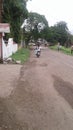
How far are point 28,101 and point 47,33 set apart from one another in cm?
7927

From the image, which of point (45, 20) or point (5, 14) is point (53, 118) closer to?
point (5, 14)

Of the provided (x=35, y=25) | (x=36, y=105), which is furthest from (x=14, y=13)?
(x=35, y=25)

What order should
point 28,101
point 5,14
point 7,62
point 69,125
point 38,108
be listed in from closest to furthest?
point 69,125
point 38,108
point 28,101
point 7,62
point 5,14

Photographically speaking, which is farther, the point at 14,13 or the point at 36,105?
the point at 14,13

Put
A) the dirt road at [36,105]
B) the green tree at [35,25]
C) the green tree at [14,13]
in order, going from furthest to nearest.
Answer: the green tree at [35,25] → the green tree at [14,13] → the dirt road at [36,105]

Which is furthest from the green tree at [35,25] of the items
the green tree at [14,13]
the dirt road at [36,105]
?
the dirt road at [36,105]

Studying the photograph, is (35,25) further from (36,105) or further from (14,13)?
(36,105)

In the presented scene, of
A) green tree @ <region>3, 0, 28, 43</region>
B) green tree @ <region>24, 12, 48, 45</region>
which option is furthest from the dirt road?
green tree @ <region>24, 12, 48, 45</region>

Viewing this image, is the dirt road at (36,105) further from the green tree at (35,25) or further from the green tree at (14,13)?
the green tree at (35,25)

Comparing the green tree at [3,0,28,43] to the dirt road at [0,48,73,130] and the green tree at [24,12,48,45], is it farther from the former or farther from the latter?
the green tree at [24,12,48,45]

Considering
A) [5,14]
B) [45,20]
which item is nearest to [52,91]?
[5,14]

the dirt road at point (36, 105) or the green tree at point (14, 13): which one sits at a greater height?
Result: the green tree at point (14, 13)

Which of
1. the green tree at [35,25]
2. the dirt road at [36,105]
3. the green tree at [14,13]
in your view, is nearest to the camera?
the dirt road at [36,105]

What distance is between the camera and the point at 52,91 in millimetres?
10781
